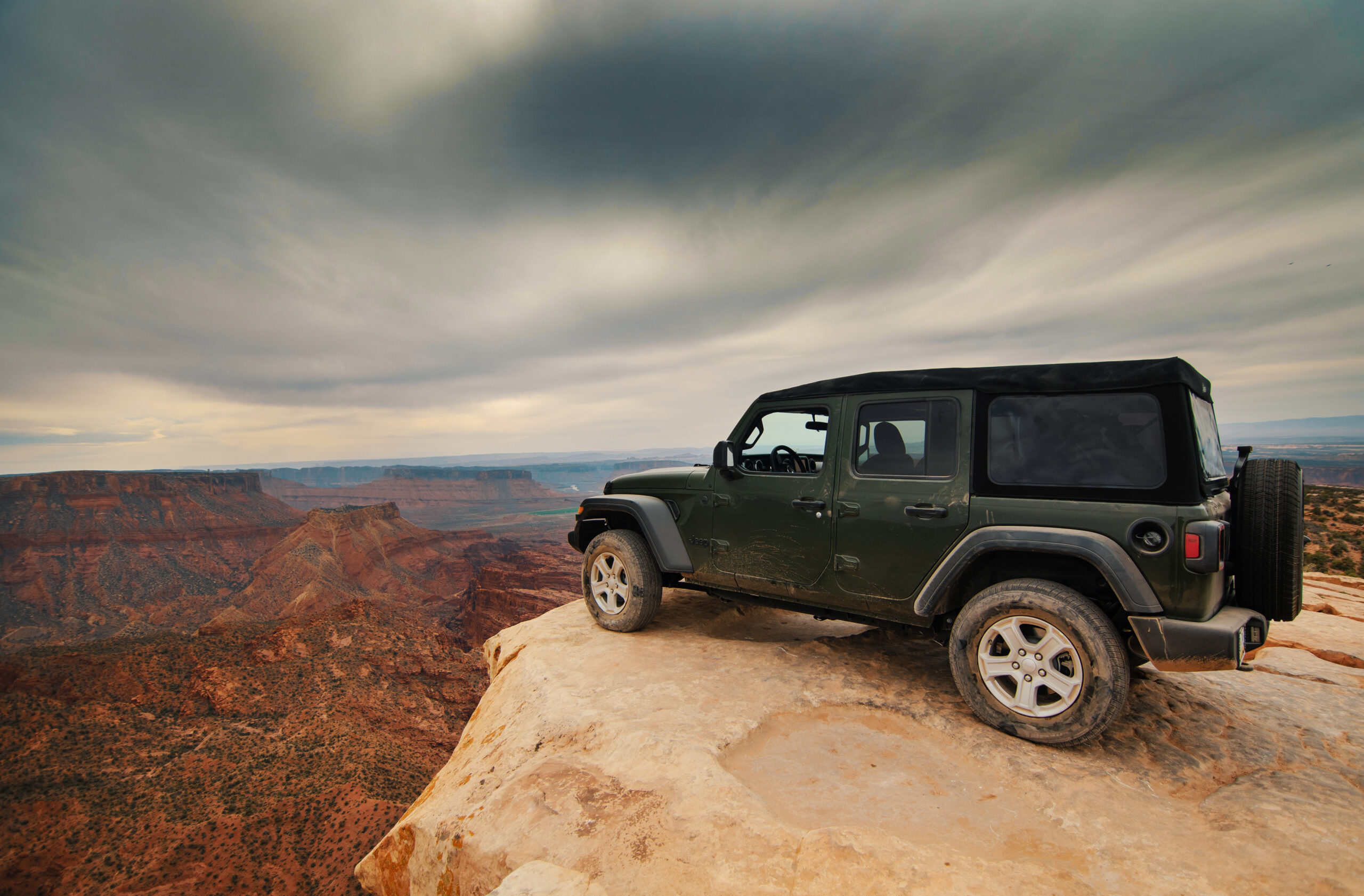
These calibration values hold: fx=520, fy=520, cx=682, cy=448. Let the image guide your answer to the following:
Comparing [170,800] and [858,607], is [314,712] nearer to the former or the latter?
[170,800]

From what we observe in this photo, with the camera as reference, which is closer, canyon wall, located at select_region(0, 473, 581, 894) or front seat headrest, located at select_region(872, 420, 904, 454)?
front seat headrest, located at select_region(872, 420, 904, 454)

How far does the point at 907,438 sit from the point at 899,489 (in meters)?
0.40

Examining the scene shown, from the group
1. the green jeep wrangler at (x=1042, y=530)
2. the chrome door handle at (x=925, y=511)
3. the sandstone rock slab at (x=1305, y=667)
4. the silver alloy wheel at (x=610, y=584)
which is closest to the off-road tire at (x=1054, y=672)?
the green jeep wrangler at (x=1042, y=530)

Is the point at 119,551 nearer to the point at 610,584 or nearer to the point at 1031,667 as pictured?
the point at 610,584

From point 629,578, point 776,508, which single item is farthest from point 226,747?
point 776,508

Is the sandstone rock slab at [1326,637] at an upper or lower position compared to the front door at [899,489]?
lower

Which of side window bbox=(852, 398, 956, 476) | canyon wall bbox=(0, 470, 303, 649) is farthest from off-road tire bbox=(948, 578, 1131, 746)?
canyon wall bbox=(0, 470, 303, 649)

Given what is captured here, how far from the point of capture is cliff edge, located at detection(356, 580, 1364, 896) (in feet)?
6.82

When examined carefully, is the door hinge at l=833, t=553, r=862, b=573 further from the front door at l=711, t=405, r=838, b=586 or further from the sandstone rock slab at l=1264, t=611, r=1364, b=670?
the sandstone rock slab at l=1264, t=611, r=1364, b=670

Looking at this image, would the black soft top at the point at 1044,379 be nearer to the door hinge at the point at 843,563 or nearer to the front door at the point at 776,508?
the front door at the point at 776,508

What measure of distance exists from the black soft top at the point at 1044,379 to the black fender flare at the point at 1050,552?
89 cm

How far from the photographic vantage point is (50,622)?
189 feet

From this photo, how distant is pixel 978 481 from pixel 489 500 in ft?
654

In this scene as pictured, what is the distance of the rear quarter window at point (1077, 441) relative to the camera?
9.68ft
